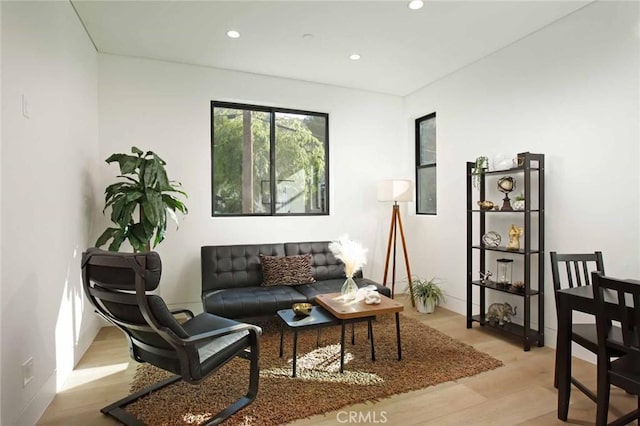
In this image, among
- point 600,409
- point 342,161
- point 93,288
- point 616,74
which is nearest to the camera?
point 600,409

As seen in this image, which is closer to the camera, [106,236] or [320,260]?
[106,236]

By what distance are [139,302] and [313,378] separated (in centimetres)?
139

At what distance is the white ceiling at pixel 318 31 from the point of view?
286cm

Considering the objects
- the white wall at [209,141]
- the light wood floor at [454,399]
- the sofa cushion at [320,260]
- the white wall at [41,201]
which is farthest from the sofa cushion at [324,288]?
the white wall at [41,201]

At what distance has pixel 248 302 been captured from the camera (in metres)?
3.25

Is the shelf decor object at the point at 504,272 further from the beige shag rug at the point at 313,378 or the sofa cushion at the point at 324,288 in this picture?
the sofa cushion at the point at 324,288

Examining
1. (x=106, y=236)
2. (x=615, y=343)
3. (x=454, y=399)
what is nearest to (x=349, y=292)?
(x=454, y=399)

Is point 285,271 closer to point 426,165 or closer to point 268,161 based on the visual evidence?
point 268,161

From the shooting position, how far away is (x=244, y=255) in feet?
13.0

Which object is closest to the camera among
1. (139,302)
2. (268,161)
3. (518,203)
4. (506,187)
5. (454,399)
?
(139,302)

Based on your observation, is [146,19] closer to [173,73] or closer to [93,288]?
[173,73]

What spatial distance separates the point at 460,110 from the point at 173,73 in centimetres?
336

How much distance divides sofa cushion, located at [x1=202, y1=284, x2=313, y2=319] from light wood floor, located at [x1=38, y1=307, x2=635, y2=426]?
0.78 meters

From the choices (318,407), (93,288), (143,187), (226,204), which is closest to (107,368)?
(93,288)
